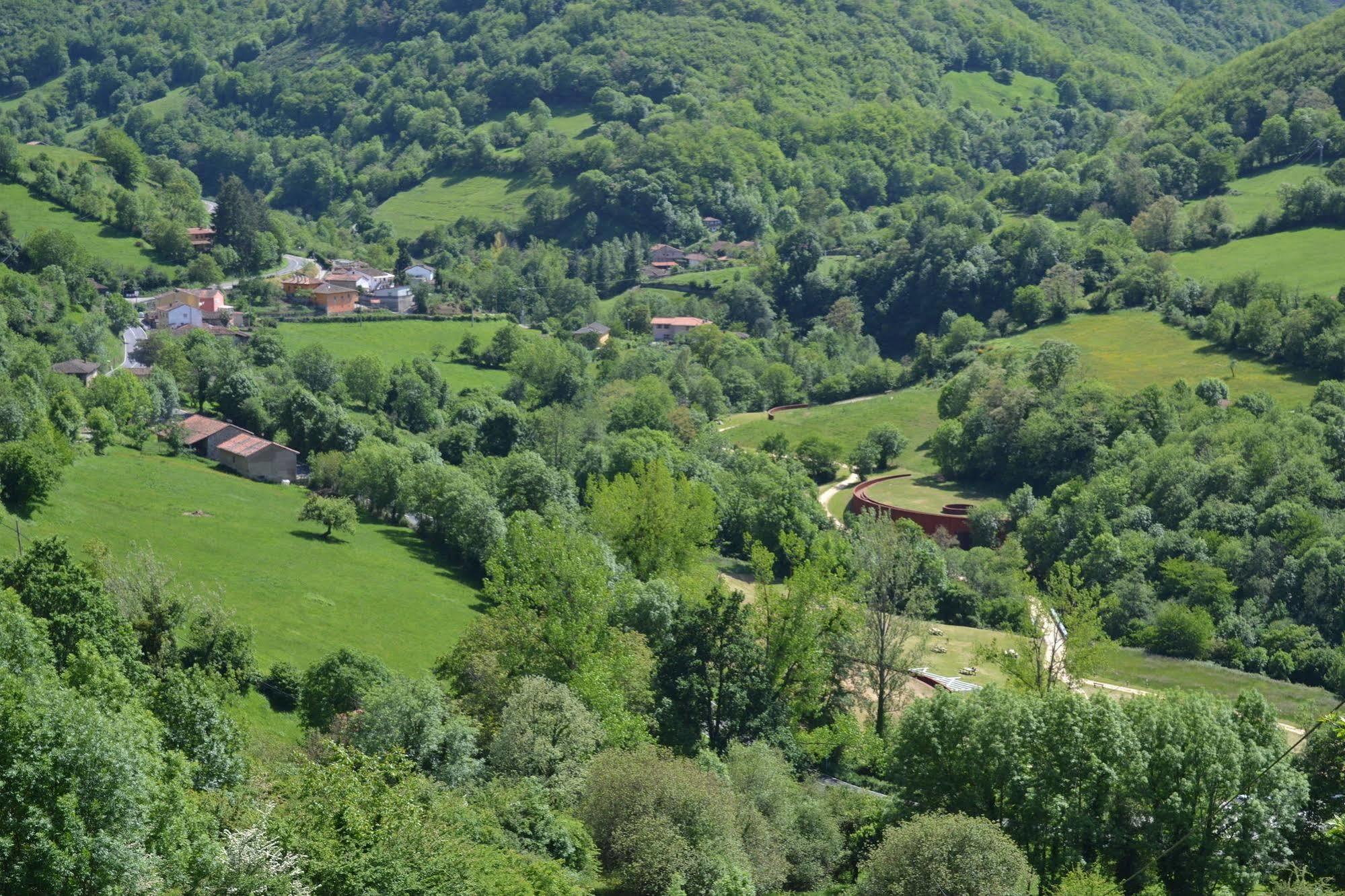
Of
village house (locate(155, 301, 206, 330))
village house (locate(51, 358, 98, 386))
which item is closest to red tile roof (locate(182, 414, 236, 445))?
village house (locate(51, 358, 98, 386))

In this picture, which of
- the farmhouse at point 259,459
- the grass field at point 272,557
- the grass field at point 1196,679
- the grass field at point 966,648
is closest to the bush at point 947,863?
the grass field at point 272,557

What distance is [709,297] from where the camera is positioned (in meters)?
144

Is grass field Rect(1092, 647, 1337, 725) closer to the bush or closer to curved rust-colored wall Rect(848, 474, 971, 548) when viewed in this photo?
curved rust-colored wall Rect(848, 474, 971, 548)

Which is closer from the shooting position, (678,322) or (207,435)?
(207,435)

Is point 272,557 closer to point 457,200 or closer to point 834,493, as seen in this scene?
point 834,493

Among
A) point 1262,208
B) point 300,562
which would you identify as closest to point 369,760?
point 300,562

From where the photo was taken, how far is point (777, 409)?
106875 mm

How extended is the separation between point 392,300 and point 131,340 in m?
29.3

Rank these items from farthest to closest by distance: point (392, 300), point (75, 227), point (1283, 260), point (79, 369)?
1. point (392, 300)
2. point (75, 227)
3. point (1283, 260)
4. point (79, 369)

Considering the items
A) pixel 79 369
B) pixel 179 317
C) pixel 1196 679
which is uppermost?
pixel 79 369

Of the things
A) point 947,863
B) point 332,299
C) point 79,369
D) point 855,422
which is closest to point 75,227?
point 332,299

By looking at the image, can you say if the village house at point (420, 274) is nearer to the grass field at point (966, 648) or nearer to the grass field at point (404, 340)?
the grass field at point (404, 340)

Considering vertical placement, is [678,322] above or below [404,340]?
below

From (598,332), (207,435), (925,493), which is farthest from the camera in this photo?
(598,332)
